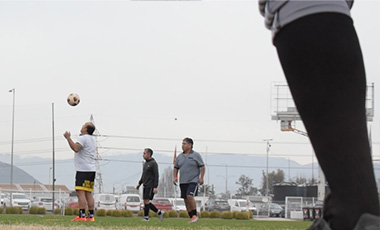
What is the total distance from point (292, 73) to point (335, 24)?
123mm

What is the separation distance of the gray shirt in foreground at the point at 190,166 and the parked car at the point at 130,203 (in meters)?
42.7

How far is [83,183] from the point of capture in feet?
36.0

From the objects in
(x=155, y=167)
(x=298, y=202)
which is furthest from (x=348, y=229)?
(x=298, y=202)

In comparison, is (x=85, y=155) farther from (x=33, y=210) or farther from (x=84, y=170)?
(x=33, y=210)

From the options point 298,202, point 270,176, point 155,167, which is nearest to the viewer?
point 155,167

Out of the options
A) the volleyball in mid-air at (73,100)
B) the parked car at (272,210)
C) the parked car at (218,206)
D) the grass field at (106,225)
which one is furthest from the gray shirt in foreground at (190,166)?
the parked car at (218,206)

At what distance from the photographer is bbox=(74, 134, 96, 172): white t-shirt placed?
10961 mm

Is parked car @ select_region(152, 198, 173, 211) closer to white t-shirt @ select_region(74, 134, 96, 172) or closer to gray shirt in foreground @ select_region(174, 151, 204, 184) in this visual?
gray shirt in foreground @ select_region(174, 151, 204, 184)

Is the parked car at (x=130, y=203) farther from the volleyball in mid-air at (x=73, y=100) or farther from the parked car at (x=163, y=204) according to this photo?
the volleyball in mid-air at (x=73, y=100)

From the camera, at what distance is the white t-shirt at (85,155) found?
1096 centimetres

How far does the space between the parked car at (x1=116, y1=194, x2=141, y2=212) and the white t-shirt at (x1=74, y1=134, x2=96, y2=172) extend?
145 feet

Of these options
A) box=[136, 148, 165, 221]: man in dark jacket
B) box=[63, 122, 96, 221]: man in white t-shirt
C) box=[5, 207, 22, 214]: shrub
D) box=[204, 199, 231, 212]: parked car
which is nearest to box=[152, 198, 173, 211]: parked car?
box=[204, 199, 231, 212]: parked car

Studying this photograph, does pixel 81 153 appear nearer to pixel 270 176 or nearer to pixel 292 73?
pixel 292 73

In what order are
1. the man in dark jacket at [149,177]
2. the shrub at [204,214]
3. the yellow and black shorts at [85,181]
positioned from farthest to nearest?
the shrub at [204,214] → the man in dark jacket at [149,177] → the yellow and black shorts at [85,181]
